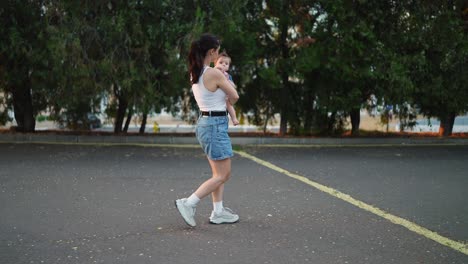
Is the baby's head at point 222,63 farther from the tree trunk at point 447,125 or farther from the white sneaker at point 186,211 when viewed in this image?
the tree trunk at point 447,125

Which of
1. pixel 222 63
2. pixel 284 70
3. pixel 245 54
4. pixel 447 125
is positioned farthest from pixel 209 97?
pixel 447 125

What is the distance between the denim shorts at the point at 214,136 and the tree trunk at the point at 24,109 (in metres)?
10.0

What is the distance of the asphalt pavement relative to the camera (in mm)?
4230

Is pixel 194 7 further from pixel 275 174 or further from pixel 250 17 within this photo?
pixel 275 174

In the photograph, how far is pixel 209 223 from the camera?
5203 mm

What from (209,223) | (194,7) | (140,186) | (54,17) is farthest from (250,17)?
(209,223)

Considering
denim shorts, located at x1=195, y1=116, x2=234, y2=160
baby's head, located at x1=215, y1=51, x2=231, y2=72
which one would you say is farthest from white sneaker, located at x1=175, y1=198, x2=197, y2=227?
baby's head, located at x1=215, y1=51, x2=231, y2=72

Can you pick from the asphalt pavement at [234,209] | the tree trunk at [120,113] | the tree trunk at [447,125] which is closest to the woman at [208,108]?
the asphalt pavement at [234,209]

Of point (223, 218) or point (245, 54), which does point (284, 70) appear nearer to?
point (245, 54)

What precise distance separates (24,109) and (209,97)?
10.5m

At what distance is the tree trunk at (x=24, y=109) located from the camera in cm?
1372

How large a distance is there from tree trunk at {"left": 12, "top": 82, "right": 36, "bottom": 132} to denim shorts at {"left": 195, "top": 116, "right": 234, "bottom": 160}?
10.0 metres

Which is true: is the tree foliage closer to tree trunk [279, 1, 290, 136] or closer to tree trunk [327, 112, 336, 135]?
tree trunk [279, 1, 290, 136]

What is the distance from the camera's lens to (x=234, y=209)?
5801 mm
